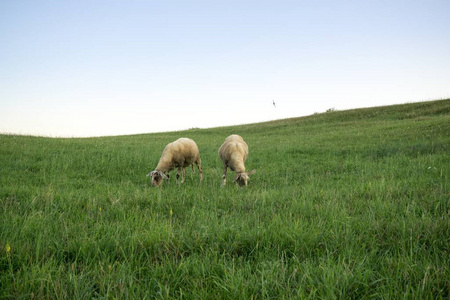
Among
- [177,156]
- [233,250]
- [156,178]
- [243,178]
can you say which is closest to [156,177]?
[156,178]

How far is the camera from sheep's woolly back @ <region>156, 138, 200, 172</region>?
348 inches

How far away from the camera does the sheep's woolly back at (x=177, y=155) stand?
29.0ft

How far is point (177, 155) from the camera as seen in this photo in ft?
30.7

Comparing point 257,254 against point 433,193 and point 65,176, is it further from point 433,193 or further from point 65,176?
point 65,176

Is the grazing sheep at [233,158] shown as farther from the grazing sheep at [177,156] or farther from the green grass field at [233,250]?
the green grass field at [233,250]

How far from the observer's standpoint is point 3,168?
28.7ft

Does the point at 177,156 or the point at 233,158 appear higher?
the point at 177,156

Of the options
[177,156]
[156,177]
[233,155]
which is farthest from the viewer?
[177,156]

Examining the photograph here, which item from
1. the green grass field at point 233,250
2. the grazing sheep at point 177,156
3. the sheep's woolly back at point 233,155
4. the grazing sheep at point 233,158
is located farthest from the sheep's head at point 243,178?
the green grass field at point 233,250

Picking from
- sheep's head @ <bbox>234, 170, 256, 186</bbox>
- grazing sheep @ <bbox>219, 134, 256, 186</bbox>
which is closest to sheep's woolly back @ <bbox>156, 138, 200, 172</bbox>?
grazing sheep @ <bbox>219, 134, 256, 186</bbox>

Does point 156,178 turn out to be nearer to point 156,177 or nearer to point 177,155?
point 156,177

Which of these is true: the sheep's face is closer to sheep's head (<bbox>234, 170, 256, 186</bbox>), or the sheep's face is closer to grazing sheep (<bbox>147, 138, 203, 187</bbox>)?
grazing sheep (<bbox>147, 138, 203, 187</bbox>)

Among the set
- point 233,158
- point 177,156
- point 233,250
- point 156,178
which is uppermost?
point 177,156

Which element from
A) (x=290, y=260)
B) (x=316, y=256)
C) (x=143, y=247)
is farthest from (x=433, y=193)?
(x=143, y=247)
